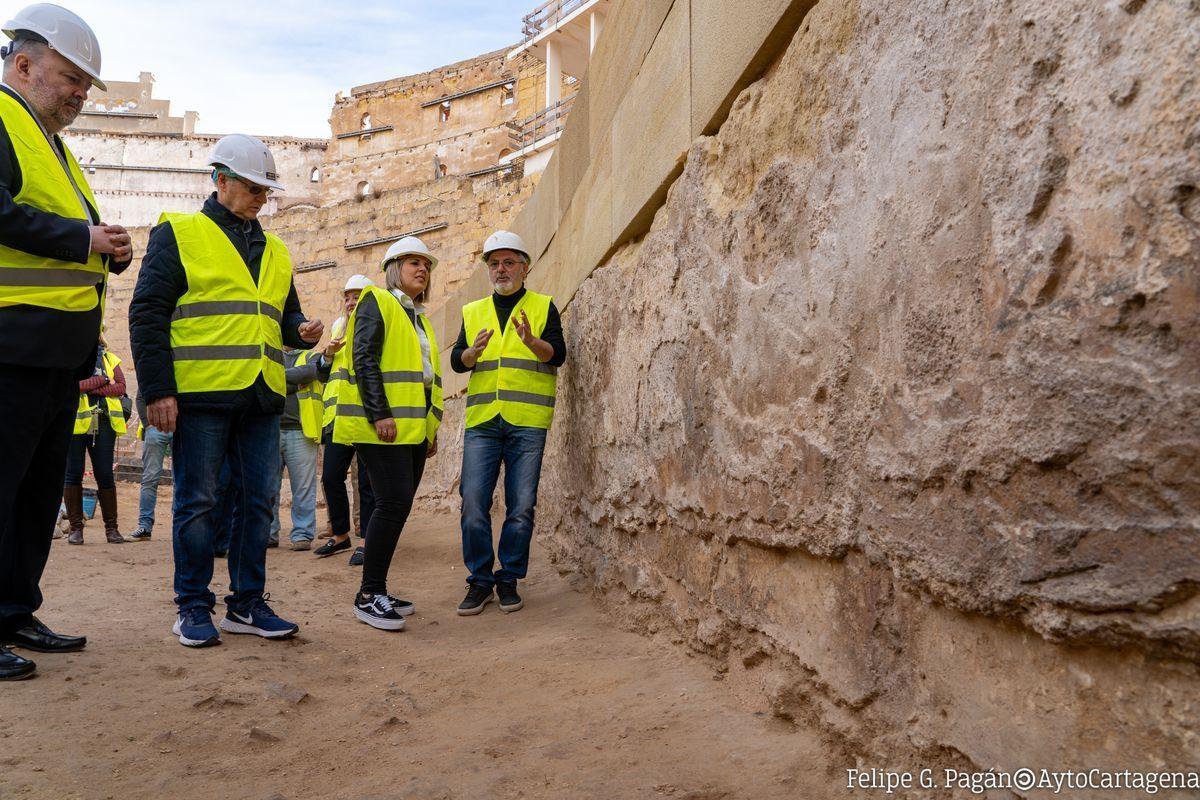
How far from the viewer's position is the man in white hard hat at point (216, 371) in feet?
11.1

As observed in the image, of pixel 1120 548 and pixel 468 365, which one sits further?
pixel 468 365

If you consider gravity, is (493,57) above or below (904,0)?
above

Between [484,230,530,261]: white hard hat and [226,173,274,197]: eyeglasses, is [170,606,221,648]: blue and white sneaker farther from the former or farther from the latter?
[484,230,530,261]: white hard hat

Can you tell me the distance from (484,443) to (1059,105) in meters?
3.42

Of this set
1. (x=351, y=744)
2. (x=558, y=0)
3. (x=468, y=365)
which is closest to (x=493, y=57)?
(x=558, y=0)

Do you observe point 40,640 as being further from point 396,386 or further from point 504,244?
point 504,244

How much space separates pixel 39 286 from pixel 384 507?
5.77ft

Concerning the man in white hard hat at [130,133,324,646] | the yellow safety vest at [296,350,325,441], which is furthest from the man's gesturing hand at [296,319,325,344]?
the yellow safety vest at [296,350,325,441]

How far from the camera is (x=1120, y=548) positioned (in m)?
1.23

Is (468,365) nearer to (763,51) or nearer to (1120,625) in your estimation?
(763,51)

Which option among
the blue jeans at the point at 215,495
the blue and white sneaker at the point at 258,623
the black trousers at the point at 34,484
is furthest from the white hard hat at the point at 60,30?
the blue and white sneaker at the point at 258,623

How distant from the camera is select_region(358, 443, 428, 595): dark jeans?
4156 millimetres

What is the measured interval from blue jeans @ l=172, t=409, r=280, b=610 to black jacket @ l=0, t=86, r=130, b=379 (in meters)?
0.58

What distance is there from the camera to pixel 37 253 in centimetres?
282
